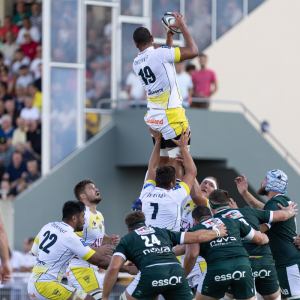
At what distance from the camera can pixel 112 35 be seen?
15.4m

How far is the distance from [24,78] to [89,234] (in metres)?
7.55

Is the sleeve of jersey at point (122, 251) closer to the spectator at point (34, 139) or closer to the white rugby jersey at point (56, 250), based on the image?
the white rugby jersey at point (56, 250)

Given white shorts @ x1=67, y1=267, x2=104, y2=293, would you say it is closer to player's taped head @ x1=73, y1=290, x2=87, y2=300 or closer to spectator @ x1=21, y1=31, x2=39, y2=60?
player's taped head @ x1=73, y1=290, x2=87, y2=300

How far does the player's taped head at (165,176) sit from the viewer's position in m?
8.30

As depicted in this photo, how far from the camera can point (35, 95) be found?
15297mm

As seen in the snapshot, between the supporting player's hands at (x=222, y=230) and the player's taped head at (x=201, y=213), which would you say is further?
the player's taped head at (x=201, y=213)

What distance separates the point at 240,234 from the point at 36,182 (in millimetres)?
6978

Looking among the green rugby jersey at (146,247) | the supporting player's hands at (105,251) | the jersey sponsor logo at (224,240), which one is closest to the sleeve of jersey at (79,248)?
the supporting player's hands at (105,251)

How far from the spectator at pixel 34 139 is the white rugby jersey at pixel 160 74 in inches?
249

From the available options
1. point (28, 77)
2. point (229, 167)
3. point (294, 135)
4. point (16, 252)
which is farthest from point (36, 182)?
point (294, 135)

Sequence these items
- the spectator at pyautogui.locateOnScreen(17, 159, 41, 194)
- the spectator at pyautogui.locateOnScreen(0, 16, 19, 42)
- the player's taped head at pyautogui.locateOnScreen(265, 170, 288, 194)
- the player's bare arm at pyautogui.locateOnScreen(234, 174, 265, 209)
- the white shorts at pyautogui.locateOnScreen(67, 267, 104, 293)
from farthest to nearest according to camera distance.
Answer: the spectator at pyautogui.locateOnScreen(0, 16, 19, 42)
the spectator at pyautogui.locateOnScreen(17, 159, 41, 194)
the player's bare arm at pyautogui.locateOnScreen(234, 174, 265, 209)
the white shorts at pyautogui.locateOnScreen(67, 267, 104, 293)
the player's taped head at pyautogui.locateOnScreen(265, 170, 288, 194)

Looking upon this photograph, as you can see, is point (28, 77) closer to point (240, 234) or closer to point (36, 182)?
point (36, 182)

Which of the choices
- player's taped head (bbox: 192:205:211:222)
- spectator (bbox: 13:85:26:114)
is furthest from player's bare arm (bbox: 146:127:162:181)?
spectator (bbox: 13:85:26:114)

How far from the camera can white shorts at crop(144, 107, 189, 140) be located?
28.6ft
